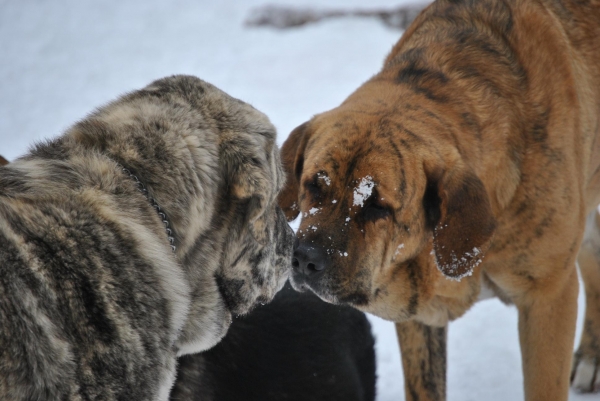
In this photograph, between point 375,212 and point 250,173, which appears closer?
point 250,173

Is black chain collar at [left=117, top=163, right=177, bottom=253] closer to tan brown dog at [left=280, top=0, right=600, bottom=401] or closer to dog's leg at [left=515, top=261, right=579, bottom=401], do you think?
tan brown dog at [left=280, top=0, right=600, bottom=401]

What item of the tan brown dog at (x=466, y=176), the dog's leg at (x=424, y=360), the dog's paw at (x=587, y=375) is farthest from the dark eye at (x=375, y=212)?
the dog's paw at (x=587, y=375)

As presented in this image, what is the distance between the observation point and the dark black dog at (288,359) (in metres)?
3.31

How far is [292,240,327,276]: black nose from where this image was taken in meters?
2.95

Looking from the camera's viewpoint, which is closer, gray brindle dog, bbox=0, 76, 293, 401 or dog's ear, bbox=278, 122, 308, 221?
gray brindle dog, bbox=0, 76, 293, 401

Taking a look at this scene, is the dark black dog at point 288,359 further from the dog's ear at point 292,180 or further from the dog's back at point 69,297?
the dog's back at point 69,297

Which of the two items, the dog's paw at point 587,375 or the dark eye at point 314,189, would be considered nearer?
the dark eye at point 314,189

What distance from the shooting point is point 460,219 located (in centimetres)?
298

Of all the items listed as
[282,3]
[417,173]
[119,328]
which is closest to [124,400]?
[119,328]

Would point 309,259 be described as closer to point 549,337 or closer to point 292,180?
point 292,180

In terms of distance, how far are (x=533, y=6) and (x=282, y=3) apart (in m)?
6.77

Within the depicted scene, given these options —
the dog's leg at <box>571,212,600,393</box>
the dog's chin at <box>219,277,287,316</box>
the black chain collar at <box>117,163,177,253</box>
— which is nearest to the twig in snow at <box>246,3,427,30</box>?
the dog's leg at <box>571,212,600,393</box>

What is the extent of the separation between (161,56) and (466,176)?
701 cm

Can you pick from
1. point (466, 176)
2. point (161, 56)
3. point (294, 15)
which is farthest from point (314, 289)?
point (294, 15)
